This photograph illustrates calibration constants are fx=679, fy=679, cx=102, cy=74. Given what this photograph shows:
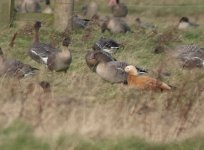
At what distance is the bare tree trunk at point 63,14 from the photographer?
62.8 ft

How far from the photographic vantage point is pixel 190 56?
15.0 m

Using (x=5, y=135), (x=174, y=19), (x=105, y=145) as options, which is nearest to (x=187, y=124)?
(x=105, y=145)

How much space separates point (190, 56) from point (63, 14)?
18.0ft

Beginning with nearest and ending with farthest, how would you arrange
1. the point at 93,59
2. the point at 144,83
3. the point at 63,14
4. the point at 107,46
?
1. the point at 144,83
2. the point at 93,59
3. the point at 107,46
4. the point at 63,14

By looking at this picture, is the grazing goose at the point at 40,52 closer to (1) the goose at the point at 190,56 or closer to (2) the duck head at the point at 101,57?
(2) the duck head at the point at 101,57

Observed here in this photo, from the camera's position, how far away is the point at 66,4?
62.6ft

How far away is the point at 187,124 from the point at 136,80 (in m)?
2.66

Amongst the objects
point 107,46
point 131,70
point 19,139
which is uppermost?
point 19,139

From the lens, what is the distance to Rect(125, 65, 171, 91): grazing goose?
11.7 meters

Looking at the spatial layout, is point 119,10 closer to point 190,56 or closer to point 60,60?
point 190,56

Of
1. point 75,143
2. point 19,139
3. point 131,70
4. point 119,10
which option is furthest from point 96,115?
point 119,10

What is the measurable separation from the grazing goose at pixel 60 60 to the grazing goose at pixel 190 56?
252 cm

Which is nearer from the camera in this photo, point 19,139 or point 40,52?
point 19,139

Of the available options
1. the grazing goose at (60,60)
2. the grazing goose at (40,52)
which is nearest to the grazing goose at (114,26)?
the grazing goose at (40,52)
